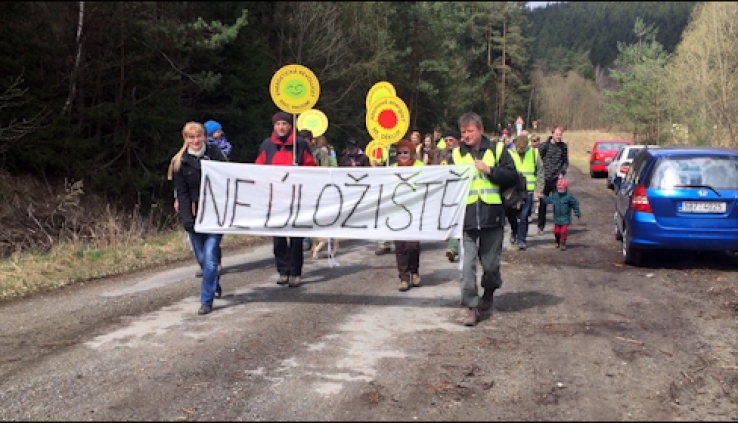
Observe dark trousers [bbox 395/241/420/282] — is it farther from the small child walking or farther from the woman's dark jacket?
the small child walking

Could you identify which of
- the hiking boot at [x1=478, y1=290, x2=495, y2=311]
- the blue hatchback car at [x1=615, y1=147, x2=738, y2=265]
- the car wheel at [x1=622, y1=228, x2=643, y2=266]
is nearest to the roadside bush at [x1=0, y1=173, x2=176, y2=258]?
the hiking boot at [x1=478, y1=290, x2=495, y2=311]

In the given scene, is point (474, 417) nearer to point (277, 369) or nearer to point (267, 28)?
point (277, 369)

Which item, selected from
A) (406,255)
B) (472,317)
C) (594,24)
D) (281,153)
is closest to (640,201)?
(406,255)

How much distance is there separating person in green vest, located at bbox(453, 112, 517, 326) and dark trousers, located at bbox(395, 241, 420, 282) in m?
1.59

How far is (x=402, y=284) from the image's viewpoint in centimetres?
881

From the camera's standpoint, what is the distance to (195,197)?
773cm

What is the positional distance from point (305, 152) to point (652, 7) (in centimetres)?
16205

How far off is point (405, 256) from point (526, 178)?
16.2 feet

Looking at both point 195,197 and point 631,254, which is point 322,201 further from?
point 631,254

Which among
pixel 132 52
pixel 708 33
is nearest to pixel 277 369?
pixel 132 52

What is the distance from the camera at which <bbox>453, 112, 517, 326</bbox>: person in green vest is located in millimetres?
7047

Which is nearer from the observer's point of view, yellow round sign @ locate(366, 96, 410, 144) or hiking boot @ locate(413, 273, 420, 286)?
hiking boot @ locate(413, 273, 420, 286)

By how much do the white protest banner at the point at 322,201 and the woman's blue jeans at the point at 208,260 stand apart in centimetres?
15

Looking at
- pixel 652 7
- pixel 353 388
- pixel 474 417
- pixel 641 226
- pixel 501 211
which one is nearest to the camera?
pixel 474 417
